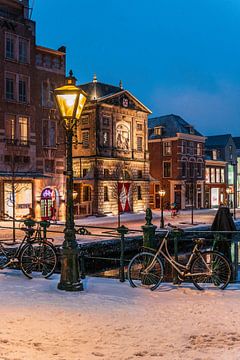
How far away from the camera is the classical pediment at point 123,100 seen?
42188 millimetres

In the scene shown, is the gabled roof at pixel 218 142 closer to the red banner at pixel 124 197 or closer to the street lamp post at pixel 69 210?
the red banner at pixel 124 197

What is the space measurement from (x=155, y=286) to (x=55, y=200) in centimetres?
2654

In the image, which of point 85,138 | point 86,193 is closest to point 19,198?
point 86,193

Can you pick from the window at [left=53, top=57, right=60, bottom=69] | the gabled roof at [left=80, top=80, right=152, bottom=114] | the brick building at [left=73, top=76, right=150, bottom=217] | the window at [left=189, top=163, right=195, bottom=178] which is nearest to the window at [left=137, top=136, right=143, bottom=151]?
the brick building at [left=73, top=76, right=150, bottom=217]

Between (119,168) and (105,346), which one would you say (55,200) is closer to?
(119,168)

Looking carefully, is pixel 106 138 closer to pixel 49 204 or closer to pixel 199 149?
pixel 49 204

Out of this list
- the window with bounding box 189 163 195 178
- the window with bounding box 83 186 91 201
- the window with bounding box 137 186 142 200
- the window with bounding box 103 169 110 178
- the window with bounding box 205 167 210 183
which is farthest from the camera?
the window with bounding box 205 167 210 183

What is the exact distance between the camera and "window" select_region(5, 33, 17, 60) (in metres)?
31.7

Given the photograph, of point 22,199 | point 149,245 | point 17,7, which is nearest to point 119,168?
point 22,199

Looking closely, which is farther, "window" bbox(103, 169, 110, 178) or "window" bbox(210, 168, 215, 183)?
"window" bbox(210, 168, 215, 183)

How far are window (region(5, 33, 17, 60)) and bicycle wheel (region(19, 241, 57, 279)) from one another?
24.7 m

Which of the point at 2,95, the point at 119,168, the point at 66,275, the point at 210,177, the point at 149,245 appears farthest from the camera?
the point at 210,177

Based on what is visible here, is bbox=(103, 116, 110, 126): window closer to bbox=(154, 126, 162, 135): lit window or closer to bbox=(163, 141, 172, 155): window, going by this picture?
bbox=(154, 126, 162, 135): lit window

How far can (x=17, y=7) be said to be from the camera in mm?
32375
